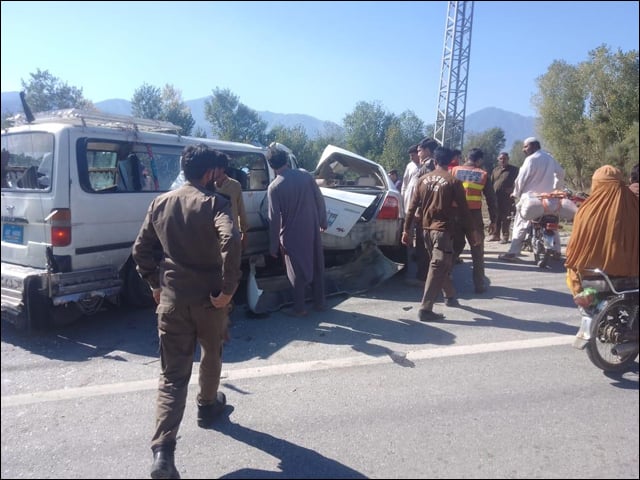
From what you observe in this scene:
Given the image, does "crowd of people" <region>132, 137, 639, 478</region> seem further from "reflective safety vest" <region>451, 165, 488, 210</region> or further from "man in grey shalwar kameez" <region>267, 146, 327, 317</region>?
"reflective safety vest" <region>451, 165, 488, 210</region>

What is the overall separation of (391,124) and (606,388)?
734 cm

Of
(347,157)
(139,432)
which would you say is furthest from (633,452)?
(347,157)

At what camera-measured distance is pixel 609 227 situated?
127 inches

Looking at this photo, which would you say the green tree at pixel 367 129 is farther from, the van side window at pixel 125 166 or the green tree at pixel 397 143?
the van side window at pixel 125 166

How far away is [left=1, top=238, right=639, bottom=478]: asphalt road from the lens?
2697 mm

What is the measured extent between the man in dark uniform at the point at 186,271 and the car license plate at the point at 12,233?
946 millimetres

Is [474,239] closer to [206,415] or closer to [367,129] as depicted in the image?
[206,415]

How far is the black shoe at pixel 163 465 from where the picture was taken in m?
2.52

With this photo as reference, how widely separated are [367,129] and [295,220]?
5.31m

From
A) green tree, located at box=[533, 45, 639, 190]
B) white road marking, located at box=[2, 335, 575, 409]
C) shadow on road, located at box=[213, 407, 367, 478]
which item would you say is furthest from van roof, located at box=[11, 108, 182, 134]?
green tree, located at box=[533, 45, 639, 190]

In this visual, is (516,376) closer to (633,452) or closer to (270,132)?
(633,452)

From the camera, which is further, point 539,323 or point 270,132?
point 270,132

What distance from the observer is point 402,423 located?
3.12m

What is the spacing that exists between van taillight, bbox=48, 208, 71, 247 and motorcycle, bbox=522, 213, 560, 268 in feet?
20.8
